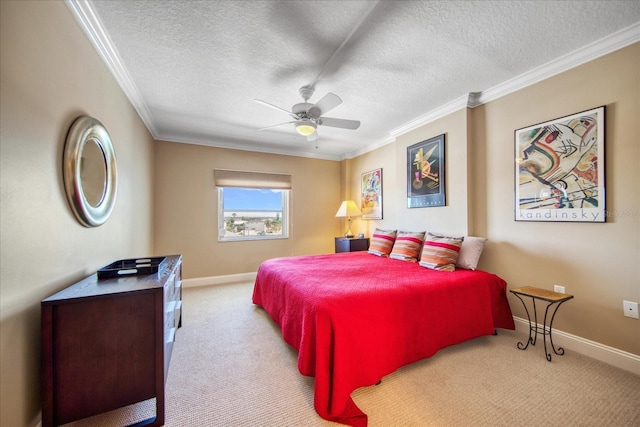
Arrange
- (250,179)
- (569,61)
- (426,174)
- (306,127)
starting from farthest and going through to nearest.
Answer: (250,179) < (426,174) < (306,127) < (569,61)

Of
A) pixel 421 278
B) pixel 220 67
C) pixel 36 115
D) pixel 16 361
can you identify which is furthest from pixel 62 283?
pixel 421 278

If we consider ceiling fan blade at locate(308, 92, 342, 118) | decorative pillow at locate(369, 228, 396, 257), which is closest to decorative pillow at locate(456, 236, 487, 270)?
decorative pillow at locate(369, 228, 396, 257)

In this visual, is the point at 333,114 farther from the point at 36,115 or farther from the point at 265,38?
the point at 36,115

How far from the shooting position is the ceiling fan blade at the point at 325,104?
2293 mm

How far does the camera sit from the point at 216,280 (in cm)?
441

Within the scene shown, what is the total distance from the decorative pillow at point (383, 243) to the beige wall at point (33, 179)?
9.97ft

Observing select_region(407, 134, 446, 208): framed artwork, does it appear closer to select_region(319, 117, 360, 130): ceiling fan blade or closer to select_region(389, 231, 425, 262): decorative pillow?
select_region(389, 231, 425, 262): decorative pillow

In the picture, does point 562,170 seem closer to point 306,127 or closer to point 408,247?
point 408,247

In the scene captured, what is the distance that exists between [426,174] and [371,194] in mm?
1393

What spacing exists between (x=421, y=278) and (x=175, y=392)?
6.84 feet

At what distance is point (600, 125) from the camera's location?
6.71 ft

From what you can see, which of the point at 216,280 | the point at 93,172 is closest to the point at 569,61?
the point at 93,172

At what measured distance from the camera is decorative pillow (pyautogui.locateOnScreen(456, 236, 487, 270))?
264 cm

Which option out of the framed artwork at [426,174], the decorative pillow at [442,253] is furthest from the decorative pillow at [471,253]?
the framed artwork at [426,174]
